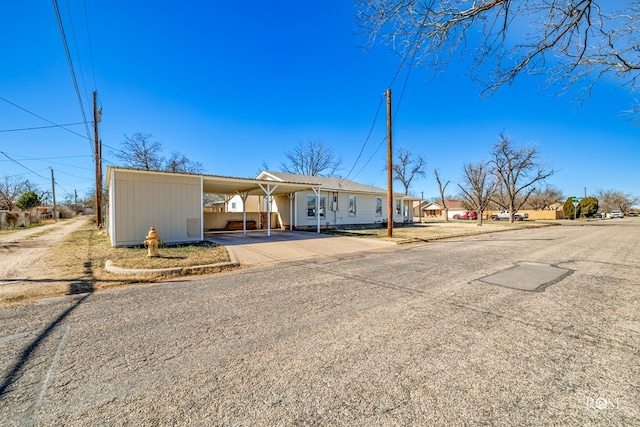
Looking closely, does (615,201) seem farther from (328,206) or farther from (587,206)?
(328,206)

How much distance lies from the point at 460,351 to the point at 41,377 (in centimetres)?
360

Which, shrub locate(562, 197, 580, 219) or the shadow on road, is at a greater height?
shrub locate(562, 197, 580, 219)

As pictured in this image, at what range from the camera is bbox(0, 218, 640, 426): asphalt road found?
182cm

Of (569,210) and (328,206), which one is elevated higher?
(328,206)

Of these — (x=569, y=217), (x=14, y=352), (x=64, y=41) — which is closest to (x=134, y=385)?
(x=14, y=352)

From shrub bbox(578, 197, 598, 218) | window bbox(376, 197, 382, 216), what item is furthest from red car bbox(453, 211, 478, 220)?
window bbox(376, 197, 382, 216)

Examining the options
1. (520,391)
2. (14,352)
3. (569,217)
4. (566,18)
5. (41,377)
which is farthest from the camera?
(569,217)

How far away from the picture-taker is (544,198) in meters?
58.9

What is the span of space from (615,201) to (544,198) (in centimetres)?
3956

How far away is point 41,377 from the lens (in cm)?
222

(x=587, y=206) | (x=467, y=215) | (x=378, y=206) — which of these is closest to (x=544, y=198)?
(x=587, y=206)

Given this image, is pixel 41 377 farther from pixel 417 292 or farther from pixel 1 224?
pixel 1 224

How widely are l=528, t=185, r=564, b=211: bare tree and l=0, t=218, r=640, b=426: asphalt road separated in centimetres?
6708

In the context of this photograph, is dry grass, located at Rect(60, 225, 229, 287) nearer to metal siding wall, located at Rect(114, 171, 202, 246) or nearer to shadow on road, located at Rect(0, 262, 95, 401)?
shadow on road, located at Rect(0, 262, 95, 401)
